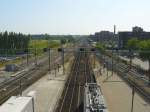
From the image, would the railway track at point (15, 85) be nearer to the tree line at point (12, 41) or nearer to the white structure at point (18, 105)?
the white structure at point (18, 105)

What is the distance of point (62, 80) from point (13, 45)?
148 feet

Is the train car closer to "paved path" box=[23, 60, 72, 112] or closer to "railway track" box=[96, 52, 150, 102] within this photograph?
"paved path" box=[23, 60, 72, 112]

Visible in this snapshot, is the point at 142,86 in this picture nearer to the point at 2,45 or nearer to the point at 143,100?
the point at 143,100

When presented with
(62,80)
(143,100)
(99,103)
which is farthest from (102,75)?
(99,103)

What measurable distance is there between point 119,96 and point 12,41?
58078 mm

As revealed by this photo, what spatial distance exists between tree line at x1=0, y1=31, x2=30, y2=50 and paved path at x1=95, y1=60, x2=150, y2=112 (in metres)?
44.5

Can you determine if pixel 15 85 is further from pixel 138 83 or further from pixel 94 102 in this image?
pixel 94 102

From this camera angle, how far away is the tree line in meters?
78.9

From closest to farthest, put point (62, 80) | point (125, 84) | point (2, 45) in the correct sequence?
point (125, 84), point (62, 80), point (2, 45)

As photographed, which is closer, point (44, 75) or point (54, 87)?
point (54, 87)

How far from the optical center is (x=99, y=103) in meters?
19.0

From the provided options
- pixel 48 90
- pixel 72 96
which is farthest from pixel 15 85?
pixel 72 96

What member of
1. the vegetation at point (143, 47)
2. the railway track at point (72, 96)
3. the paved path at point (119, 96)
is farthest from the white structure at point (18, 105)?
the vegetation at point (143, 47)

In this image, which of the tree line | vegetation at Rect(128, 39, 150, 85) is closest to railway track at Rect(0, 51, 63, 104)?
vegetation at Rect(128, 39, 150, 85)
